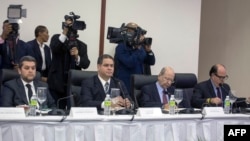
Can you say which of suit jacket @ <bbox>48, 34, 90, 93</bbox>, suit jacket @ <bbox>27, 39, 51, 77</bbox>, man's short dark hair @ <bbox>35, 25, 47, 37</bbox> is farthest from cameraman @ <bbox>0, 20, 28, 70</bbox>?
suit jacket @ <bbox>48, 34, 90, 93</bbox>

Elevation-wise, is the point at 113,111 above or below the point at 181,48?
below

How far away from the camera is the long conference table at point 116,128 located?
3.08 meters

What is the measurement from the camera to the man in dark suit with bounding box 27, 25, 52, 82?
17.1ft

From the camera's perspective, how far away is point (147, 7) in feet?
20.3

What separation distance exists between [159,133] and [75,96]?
42.3 inches

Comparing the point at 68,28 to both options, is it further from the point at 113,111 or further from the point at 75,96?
the point at 113,111

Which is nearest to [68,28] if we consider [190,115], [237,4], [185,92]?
[185,92]

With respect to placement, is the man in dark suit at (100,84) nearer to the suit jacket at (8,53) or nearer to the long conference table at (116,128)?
the long conference table at (116,128)

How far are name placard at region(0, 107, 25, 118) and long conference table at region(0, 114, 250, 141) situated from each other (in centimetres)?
4

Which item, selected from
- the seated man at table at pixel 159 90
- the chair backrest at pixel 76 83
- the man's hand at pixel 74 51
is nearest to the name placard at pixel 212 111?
the seated man at table at pixel 159 90

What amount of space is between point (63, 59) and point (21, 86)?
1.30 m

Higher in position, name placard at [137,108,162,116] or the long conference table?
name placard at [137,108,162,116]

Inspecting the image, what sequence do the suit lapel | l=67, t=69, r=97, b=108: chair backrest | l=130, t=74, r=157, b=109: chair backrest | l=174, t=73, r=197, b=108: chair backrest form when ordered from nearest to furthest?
1. the suit lapel
2. l=67, t=69, r=97, b=108: chair backrest
3. l=130, t=74, r=157, b=109: chair backrest
4. l=174, t=73, r=197, b=108: chair backrest

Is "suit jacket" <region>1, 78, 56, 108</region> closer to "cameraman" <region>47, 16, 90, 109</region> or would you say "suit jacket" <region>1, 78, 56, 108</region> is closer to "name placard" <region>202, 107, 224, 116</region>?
"cameraman" <region>47, 16, 90, 109</region>
